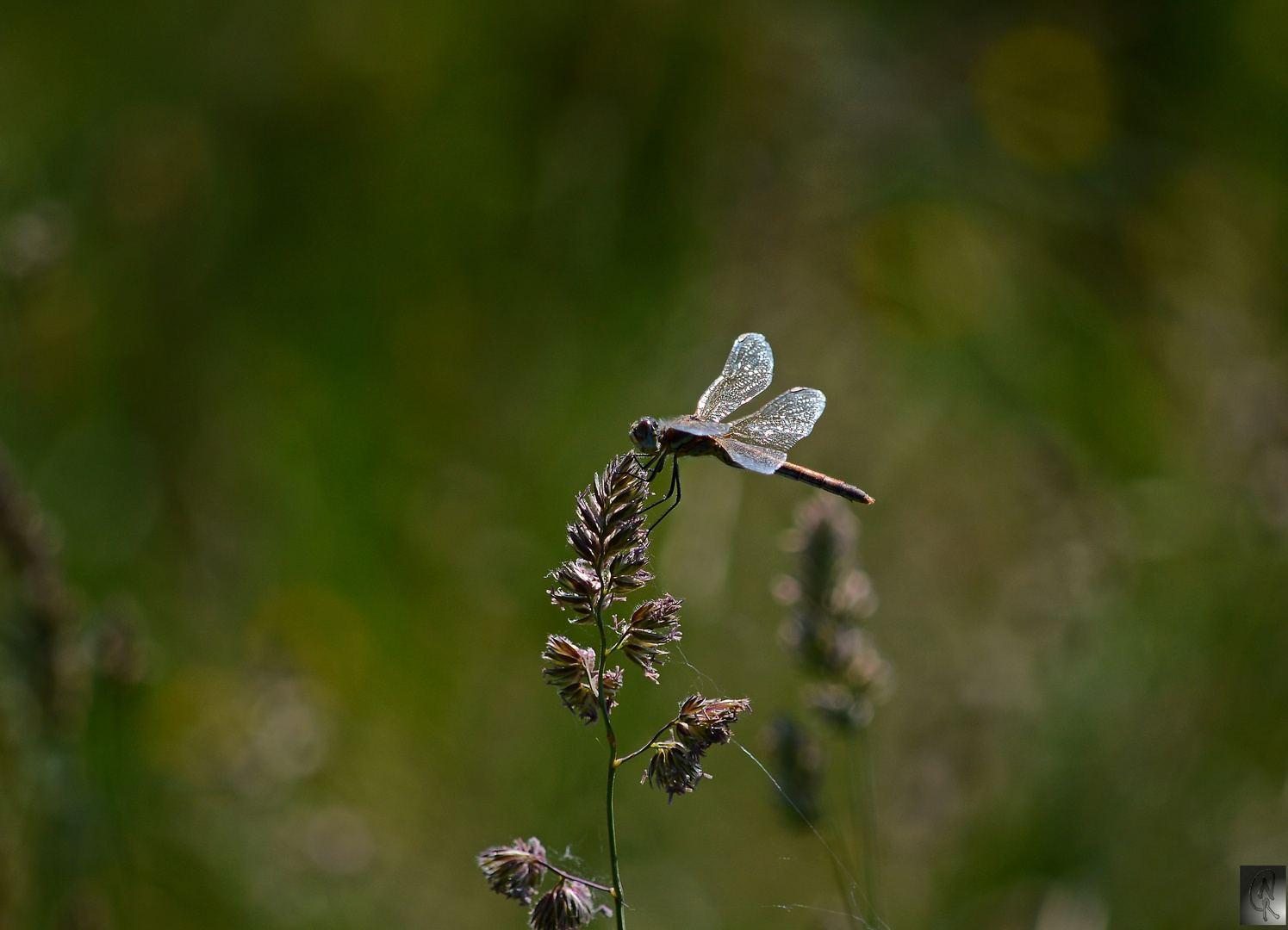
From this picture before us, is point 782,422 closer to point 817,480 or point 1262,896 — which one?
point 817,480

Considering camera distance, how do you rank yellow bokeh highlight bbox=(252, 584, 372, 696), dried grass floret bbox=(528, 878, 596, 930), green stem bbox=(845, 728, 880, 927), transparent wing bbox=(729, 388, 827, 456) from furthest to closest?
yellow bokeh highlight bbox=(252, 584, 372, 696), green stem bbox=(845, 728, 880, 927), transparent wing bbox=(729, 388, 827, 456), dried grass floret bbox=(528, 878, 596, 930)

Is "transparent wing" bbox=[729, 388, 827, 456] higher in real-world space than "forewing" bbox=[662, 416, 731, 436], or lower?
higher

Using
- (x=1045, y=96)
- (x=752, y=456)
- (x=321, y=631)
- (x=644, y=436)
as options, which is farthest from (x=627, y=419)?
(x=1045, y=96)

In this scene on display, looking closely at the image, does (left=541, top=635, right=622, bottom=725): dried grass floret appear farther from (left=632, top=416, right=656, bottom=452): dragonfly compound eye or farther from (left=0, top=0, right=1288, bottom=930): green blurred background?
(left=0, top=0, right=1288, bottom=930): green blurred background

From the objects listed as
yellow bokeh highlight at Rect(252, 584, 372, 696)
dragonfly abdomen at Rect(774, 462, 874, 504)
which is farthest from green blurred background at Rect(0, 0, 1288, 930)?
dragonfly abdomen at Rect(774, 462, 874, 504)

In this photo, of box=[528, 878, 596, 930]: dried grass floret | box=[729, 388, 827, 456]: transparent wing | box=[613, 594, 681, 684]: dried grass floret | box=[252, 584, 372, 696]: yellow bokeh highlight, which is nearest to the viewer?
box=[528, 878, 596, 930]: dried grass floret

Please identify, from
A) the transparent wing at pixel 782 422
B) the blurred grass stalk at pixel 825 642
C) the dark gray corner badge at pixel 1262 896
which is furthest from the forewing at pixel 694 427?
the dark gray corner badge at pixel 1262 896

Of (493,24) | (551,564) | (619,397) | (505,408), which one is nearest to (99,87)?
(493,24)

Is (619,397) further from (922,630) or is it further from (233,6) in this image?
(233,6)
